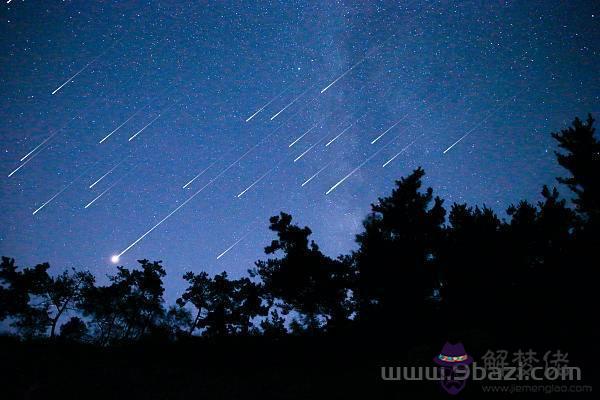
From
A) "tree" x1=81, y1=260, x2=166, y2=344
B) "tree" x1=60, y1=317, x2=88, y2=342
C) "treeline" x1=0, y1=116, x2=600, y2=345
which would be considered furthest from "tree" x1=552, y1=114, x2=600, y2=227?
"tree" x1=60, y1=317, x2=88, y2=342

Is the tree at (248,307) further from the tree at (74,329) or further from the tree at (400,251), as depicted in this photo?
the tree at (74,329)

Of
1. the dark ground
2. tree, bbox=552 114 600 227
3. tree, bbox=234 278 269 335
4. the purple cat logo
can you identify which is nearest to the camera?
the purple cat logo

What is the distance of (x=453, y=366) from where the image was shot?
8.20 meters

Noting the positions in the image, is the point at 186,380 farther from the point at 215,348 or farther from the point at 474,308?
the point at 474,308

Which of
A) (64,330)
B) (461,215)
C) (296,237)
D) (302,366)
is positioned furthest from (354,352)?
(64,330)

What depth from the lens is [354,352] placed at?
11945 mm

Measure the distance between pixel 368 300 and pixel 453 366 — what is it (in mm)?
14818

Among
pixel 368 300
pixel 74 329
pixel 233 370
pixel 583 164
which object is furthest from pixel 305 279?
pixel 74 329

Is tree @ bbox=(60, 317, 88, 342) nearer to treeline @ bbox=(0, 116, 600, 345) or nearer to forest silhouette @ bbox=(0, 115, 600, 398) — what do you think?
forest silhouette @ bbox=(0, 115, 600, 398)

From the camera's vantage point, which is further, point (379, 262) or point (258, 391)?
point (379, 262)

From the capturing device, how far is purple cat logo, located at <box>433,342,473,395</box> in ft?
25.1

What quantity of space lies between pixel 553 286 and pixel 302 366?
11368 mm

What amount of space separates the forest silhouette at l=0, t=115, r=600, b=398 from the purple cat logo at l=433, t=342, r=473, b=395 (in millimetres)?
376

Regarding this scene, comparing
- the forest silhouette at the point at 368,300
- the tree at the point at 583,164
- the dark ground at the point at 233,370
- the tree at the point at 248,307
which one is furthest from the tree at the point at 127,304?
the tree at the point at 583,164
